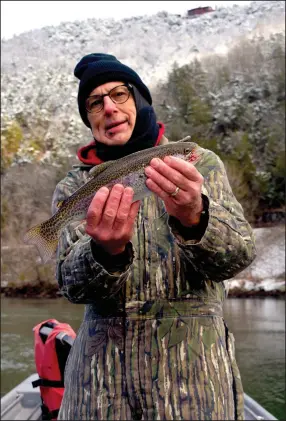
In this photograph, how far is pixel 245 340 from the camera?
17453 millimetres

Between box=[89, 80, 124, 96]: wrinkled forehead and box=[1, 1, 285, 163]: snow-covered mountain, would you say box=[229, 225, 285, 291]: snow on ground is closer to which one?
box=[89, 80, 124, 96]: wrinkled forehead

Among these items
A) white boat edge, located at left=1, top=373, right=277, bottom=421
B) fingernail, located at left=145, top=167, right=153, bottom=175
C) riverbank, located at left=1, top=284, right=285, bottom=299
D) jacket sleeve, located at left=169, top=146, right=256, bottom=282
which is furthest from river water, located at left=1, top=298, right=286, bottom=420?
fingernail, located at left=145, top=167, right=153, bottom=175

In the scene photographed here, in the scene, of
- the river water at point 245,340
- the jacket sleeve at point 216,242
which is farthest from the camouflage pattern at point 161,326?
the river water at point 245,340

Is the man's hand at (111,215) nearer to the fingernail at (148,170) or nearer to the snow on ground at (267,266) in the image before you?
the fingernail at (148,170)

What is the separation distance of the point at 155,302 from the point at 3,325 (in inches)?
783

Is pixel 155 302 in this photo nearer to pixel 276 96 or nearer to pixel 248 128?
pixel 248 128

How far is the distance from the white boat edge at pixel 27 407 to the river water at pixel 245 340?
442 centimetres

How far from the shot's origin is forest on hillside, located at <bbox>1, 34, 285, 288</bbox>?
3784cm

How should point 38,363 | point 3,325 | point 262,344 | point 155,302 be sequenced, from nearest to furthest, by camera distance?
point 155,302
point 38,363
point 262,344
point 3,325

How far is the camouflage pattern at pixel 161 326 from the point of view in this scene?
2148 millimetres

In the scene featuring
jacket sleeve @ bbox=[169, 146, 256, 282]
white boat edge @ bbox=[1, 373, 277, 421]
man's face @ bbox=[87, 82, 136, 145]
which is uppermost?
man's face @ bbox=[87, 82, 136, 145]

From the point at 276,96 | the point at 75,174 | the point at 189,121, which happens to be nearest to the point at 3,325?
the point at 75,174

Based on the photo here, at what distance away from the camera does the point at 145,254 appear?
92.6 inches

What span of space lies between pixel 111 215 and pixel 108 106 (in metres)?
0.87
